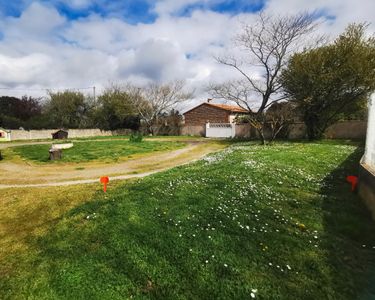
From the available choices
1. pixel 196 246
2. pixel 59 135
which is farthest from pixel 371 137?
pixel 59 135

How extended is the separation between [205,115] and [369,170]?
38901 millimetres

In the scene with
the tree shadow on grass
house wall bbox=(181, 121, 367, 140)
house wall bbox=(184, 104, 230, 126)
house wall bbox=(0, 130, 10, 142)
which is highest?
house wall bbox=(184, 104, 230, 126)

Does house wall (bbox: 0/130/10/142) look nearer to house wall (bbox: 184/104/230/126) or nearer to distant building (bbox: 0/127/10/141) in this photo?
distant building (bbox: 0/127/10/141)

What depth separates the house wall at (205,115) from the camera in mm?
42169

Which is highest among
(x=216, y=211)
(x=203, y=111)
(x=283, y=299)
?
(x=203, y=111)

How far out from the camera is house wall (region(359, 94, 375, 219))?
6.01 meters

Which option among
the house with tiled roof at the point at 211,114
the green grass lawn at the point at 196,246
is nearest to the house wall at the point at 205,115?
A: the house with tiled roof at the point at 211,114

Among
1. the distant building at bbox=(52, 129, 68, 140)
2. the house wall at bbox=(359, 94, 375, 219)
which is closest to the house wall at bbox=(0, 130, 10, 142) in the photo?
the distant building at bbox=(52, 129, 68, 140)

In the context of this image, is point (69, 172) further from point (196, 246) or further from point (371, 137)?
point (371, 137)

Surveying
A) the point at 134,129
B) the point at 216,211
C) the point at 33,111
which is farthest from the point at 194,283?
the point at 33,111

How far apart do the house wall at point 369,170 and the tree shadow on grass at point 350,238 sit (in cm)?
25

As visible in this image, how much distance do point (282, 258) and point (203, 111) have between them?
4156cm

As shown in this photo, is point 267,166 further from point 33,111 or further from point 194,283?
point 33,111

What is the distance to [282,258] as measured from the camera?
4.21 metres
